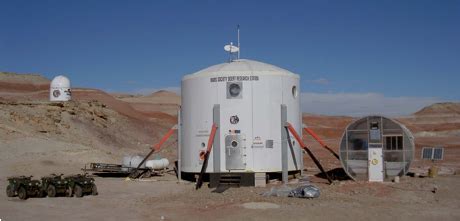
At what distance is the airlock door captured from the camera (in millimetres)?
25125

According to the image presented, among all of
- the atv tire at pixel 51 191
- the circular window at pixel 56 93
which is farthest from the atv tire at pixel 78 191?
the circular window at pixel 56 93

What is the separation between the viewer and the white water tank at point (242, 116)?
25.2 meters

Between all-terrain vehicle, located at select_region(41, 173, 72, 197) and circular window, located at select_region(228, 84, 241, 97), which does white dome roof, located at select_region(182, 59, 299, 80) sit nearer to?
circular window, located at select_region(228, 84, 241, 97)

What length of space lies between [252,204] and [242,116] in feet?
26.2

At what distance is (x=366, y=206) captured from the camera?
17.4 meters

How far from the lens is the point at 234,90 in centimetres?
2536

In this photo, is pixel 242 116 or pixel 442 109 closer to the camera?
pixel 242 116

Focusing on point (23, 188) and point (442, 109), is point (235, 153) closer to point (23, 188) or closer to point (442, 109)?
point (23, 188)

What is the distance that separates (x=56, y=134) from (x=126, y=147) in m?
8.28

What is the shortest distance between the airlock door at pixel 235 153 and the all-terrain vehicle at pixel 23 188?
8.44m

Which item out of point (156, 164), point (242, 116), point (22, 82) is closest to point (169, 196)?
point (242, 116)

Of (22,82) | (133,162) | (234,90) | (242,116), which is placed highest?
(22,82)

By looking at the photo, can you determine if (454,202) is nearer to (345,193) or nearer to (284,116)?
(345,193)

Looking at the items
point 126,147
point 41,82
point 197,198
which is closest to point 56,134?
point 126,147
